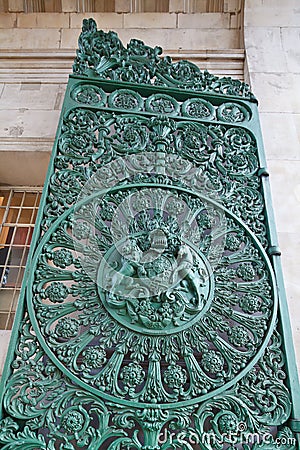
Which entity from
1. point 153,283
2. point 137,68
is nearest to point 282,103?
point 137,68

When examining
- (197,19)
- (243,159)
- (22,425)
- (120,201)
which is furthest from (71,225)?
(197,19)

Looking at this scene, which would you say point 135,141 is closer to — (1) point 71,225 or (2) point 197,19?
(1) point 71,225

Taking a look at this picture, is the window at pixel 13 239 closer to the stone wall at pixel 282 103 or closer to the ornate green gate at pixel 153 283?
the ornate green gate at pixel 153 283

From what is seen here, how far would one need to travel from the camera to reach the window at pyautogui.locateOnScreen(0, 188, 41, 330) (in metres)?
3.51

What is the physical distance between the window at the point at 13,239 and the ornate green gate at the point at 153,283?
0.79 metres

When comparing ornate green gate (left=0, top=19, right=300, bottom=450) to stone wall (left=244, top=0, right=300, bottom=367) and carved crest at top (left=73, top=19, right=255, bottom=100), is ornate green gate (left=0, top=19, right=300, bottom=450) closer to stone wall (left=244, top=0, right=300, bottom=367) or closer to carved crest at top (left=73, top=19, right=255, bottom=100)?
carved crest at top (left=73, top=19, right=255, bottom=100)

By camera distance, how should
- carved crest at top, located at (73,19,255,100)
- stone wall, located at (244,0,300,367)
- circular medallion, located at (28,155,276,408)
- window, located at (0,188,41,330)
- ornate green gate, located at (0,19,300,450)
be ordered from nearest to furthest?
1. ornate green gate, located at (0,19,300,450)
2. circular medallion, located at (28,155,276,408)
3. stone wall, located at (244,0,300,367)
4. window, located at (0,188,41,330)
5. carved crest at top, located at (73,19,255,100)


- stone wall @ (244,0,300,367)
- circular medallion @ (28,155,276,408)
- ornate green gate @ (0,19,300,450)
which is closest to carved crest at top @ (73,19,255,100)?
ornate green gate @ (0,19,300,450)

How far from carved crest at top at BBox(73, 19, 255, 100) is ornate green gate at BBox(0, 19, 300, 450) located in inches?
0.6

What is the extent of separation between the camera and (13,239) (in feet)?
12.8

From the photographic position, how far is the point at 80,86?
3527mm

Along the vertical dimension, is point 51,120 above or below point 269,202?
above

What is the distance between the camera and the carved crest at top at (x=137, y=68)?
3.63 meters

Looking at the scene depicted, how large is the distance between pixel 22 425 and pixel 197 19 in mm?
4720
